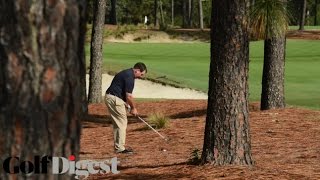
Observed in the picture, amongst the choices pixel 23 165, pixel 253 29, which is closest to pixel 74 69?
pixel 23 165

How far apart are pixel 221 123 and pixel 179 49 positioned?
3629 cm

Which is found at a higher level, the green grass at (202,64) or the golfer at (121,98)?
the golfer at (121,98)

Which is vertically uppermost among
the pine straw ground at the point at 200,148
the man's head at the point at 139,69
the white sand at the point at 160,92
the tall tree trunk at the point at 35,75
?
the tall tree trunk at the point at 35,75

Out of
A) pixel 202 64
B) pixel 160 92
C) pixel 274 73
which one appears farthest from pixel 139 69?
pixel 202 64

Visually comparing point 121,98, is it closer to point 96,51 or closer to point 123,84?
point 123,84

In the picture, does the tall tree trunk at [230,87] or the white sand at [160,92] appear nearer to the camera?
the tall tree trunk at [230,87]

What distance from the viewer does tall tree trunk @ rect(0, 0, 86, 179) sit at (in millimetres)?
2662

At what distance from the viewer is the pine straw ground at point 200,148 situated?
694 cm

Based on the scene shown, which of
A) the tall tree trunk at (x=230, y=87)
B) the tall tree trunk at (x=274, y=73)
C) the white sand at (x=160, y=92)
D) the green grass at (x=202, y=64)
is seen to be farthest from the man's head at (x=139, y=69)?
the white sand at (x=160, y=92)

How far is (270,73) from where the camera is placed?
13336 mm

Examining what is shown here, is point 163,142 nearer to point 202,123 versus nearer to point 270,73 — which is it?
point 202,123

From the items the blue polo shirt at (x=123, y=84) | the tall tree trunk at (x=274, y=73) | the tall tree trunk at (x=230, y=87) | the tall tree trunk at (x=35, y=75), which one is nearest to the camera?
the tall tree trunk at (x=35, y=75)

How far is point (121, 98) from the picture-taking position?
9.95m

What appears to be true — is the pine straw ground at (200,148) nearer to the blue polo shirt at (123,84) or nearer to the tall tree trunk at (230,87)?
the tall tree trunk at (230,87)
